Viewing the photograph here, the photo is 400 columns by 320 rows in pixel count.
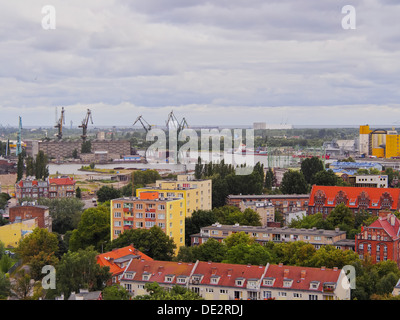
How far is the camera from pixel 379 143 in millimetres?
55156

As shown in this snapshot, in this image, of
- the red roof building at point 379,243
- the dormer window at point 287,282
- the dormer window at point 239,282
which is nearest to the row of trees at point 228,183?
the red roof building at point 379,243

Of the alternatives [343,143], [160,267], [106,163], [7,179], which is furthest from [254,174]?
[343,143]

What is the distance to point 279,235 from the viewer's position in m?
13.9

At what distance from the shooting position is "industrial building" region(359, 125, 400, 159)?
52656 millimetres

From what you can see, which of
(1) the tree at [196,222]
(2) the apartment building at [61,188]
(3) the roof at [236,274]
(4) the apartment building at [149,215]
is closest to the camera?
(3) the roof at [236,274]

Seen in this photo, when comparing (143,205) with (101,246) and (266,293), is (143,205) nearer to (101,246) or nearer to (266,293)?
(101,246)

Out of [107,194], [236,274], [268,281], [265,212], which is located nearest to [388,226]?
[268,281]

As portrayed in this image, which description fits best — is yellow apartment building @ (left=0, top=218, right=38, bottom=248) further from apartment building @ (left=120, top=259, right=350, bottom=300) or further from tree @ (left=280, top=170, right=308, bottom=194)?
tree @ (left=280, top=170, right=308, bottom=194)

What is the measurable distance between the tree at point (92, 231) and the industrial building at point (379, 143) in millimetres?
39786

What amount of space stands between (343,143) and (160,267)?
63086 mm

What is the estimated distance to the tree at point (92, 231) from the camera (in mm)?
14602

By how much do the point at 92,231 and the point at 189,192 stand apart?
3.04m

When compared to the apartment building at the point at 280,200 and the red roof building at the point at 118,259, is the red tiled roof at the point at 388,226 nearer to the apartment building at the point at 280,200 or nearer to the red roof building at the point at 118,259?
the red roof building at the point at 118,259

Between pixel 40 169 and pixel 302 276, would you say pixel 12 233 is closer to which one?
pixel 302 276
